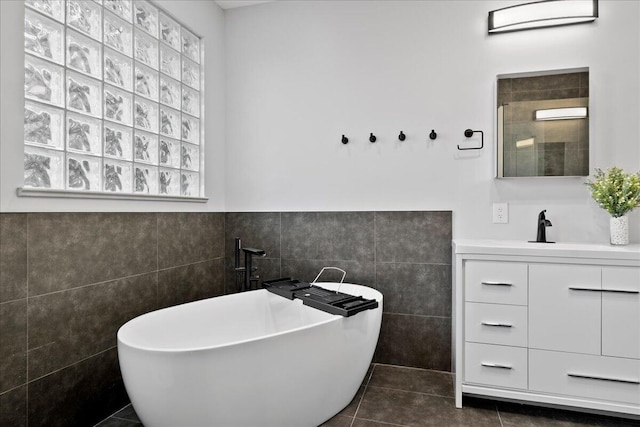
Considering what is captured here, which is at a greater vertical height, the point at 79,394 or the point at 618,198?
the point at 618,198

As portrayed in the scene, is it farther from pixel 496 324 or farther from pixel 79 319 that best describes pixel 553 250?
pixel 79 319

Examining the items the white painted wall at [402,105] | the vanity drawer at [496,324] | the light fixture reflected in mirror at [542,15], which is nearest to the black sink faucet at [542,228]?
the white painted wall at [402,105]

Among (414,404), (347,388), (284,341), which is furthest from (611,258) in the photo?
(284,341)

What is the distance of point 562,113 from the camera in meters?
2.31

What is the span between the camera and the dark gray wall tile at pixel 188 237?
7.86 ft

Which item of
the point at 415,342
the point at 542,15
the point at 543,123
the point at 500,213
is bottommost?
the point at 415,342

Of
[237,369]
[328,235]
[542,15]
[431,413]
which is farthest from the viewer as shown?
[328,235]

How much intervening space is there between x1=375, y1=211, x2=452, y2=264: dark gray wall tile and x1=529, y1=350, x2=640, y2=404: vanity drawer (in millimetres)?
801

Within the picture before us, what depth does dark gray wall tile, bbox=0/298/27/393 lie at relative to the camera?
1.52 metres

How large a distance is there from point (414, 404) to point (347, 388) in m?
0.43

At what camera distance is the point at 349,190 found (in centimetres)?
276

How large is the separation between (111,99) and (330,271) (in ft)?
5.82

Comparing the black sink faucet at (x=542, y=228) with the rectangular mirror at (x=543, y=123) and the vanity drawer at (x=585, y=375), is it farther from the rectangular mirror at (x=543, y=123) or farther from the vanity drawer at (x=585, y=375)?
the vanity drawer at (x=585, y=375)

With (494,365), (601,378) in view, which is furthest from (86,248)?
(601,378)
